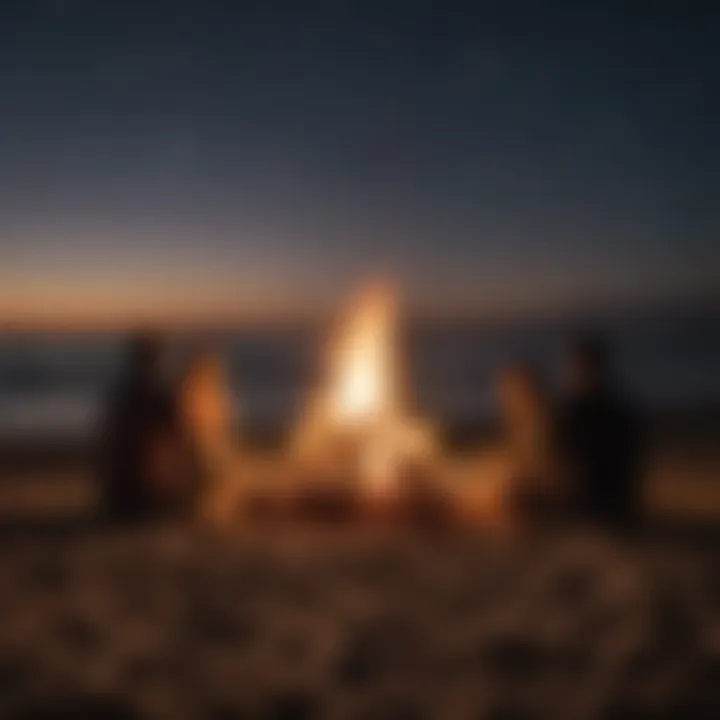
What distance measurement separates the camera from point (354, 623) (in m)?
5.32

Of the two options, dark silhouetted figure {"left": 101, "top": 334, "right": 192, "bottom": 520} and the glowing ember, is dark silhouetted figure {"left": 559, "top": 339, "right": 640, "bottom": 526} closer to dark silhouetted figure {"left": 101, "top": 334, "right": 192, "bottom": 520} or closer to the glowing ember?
the glowing ember

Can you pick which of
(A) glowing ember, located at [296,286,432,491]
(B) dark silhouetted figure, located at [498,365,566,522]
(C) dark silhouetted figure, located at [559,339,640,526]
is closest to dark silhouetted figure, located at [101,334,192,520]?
(A) glowing ember, located at [296,286,432,491]

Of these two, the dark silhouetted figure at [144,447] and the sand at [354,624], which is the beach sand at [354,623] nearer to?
the sand at [354,624]

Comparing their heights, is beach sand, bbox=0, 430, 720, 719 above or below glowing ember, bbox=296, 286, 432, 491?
below

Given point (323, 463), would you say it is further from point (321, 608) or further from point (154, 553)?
point (321, 608)

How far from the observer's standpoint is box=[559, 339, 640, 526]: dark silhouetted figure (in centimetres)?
690

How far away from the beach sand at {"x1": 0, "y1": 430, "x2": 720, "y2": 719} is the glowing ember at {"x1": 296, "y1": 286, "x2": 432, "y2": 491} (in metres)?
0.62

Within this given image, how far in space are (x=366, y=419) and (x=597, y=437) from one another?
2151mm

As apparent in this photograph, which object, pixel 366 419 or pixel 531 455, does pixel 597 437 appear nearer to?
pixel 531 455

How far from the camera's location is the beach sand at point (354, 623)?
4234 mm

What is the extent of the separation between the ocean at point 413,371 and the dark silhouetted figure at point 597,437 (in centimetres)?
38

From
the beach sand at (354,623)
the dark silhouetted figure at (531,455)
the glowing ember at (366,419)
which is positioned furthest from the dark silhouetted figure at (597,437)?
the glowing ember at (366,419)

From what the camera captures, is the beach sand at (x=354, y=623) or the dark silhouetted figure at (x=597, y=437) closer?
the beach sand at (x=354, y=623)

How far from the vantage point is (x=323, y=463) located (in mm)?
8133
